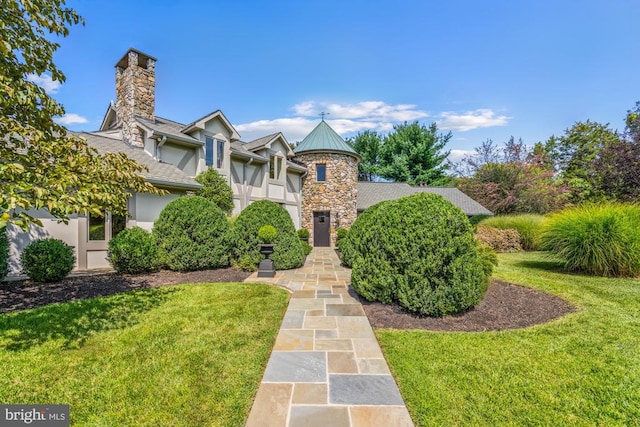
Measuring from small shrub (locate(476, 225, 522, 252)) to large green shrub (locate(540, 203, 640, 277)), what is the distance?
18.1ft

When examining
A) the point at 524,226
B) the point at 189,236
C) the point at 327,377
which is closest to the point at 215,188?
the point at 189,236

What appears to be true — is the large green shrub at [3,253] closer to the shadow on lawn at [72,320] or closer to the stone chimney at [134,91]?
the shadow on lawn at [72,320]

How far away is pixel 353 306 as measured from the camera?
5.21 metres

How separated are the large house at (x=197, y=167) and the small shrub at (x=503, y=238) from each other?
6.22 meters

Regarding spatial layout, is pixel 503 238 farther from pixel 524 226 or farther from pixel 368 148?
pixel 368 148

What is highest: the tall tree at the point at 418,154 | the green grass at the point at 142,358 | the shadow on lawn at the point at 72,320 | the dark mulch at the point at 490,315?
the tall tree at the point at 418,154

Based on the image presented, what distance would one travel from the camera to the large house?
837 centimetres

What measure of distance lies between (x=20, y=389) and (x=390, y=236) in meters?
4.83

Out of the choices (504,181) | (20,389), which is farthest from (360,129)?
(20,389)

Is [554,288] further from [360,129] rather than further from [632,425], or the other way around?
[360,129]

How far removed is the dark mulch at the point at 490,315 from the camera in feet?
13.9

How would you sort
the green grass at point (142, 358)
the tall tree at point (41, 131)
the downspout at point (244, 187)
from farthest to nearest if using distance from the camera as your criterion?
the downspout at point (244, 187)
the tall tree at point (41, 131)
the green grass at point (142, 358)

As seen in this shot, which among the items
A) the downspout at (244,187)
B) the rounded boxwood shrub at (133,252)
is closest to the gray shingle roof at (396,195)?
the downspout at (244,187)

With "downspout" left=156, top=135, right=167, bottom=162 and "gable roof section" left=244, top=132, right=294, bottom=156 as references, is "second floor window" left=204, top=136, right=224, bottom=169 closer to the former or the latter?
"downspout" left=156, top=135, right=167, bottom=162
